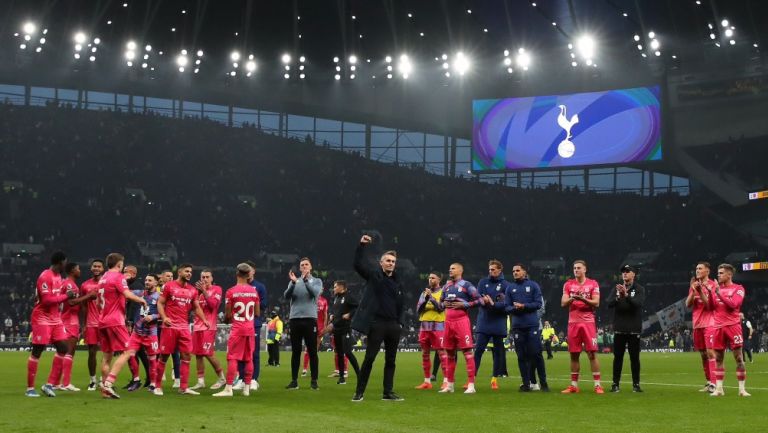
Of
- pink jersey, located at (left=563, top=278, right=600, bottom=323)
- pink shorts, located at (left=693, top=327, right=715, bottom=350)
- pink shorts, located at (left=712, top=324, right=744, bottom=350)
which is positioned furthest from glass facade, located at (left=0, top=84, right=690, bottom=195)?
pink shorts, located at (left=712, top=324, right=744, bottom=350)

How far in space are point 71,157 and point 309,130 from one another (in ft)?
59.4

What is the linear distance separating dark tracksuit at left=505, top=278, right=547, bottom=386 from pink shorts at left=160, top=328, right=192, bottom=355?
19.2ft

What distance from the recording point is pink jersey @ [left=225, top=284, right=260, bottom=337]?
49.0 ft

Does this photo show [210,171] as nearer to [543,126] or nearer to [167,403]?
[543,126]

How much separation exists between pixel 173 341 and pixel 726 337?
933cm

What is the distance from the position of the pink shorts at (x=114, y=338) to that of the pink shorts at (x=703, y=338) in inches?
388

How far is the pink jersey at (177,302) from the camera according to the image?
15.3 meters

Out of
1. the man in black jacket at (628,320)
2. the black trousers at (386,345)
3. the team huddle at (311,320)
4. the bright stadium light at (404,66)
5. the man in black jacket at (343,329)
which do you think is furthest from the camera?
the bright stadium light at (404,66)

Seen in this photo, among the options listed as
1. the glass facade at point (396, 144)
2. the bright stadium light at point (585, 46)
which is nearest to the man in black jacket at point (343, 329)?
the bright stadium light at point (585, 46)

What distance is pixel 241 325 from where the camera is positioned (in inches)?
588

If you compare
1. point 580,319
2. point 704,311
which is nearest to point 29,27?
point 580,319

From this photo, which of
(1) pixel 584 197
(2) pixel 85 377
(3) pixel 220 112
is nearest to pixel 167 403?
(2) pixel 85 377

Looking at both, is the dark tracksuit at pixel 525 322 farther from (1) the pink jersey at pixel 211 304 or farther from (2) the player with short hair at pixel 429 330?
(1) the pink jersey at pixel 211 304

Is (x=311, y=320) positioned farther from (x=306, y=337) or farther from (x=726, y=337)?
(x=726, y=337)
